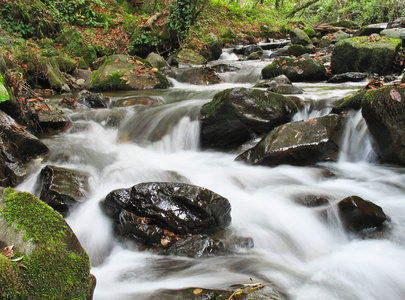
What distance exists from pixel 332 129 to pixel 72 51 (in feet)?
35.5

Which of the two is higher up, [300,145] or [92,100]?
[92,100]

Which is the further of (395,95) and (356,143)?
(356,143)

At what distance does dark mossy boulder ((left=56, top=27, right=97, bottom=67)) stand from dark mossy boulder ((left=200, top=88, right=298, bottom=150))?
8.20 meters

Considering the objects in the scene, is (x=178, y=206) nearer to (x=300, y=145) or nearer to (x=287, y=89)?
(x=300, y=145)

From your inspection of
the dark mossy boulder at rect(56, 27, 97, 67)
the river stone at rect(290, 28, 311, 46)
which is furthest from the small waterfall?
the river stone at rect(290, 28, 311, 46)

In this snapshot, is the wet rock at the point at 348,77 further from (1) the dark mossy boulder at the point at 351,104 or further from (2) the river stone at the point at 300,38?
(2) the river stone at the point at 300,38

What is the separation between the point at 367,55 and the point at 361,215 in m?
7.41

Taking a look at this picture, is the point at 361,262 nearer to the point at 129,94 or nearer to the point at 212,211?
the point at 212,211

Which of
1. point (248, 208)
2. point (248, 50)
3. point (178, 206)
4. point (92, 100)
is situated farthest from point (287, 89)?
point (248, 50)

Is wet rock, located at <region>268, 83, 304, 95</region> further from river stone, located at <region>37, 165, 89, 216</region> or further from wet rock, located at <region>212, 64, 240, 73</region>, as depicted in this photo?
river stone, located at <region>37, 165, 89, 216</region>

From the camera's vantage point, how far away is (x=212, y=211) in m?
3.37

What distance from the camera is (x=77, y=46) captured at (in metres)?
12.1

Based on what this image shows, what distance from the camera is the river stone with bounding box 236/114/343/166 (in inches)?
192

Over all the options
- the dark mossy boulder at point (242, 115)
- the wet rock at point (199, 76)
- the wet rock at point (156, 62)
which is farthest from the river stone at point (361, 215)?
the wet rock at point (156, 62)
